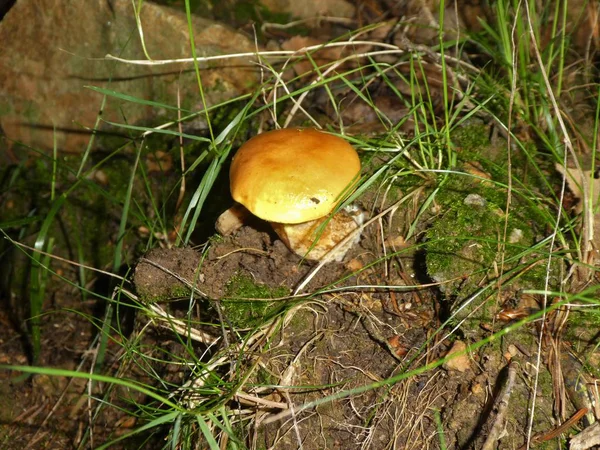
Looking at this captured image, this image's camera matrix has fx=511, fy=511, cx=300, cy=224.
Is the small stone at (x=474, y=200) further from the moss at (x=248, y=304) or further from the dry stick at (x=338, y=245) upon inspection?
the moss at (x=248, y=304)

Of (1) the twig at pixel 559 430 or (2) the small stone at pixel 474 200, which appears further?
(2) the small stone at pixel 474 200

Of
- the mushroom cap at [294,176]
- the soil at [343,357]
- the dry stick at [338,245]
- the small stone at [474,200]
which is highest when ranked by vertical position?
the mushroom cap at [294,176]

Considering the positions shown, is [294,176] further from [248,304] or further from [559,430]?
[559,430]

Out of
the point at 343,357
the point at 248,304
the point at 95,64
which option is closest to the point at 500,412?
the point at 343,357

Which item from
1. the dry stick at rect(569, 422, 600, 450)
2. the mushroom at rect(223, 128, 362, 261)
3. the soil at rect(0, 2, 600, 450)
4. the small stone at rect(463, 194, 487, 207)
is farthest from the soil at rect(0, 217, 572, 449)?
the small stone at rect(463, 194, 487, 207)

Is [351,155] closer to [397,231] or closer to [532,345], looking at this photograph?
[397,231]

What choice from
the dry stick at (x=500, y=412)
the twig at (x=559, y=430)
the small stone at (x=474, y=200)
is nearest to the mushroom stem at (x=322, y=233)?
the small stone at (x=474, y=200)
